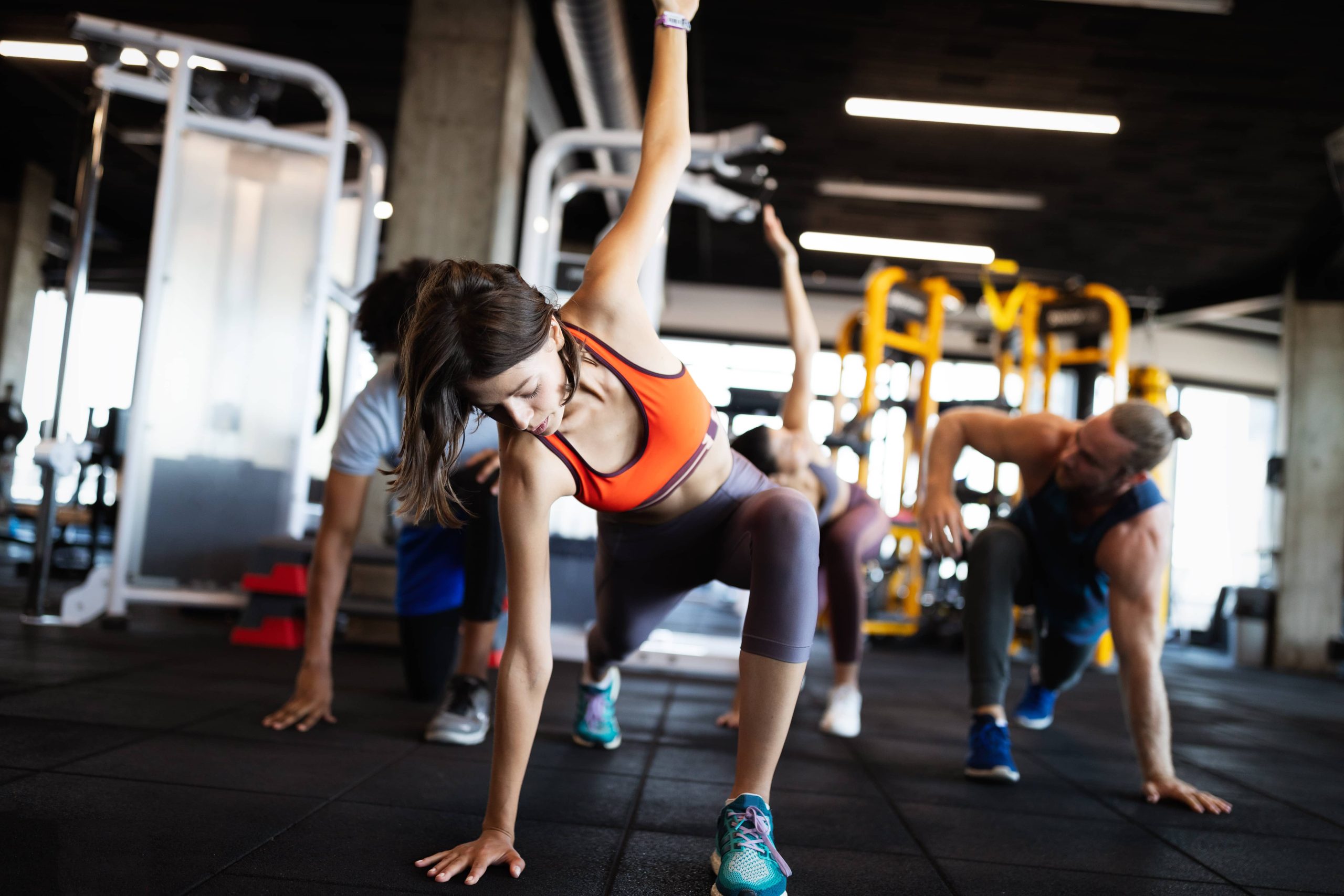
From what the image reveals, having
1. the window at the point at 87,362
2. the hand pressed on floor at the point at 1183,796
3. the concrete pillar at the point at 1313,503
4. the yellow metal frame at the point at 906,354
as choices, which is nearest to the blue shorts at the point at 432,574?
the hand pressed on floor at the point at 1183,796

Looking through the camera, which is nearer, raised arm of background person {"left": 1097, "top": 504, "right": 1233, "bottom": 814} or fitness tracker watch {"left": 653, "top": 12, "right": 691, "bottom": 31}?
fitness tracker watch {"left": 653, "top": 12, "right": 691, "bottom": 31}

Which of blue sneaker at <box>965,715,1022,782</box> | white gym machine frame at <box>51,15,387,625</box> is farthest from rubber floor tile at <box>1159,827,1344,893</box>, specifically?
white gym machine frame at <box>51,15,387,625</box>

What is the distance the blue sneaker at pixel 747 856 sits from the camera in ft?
4.33

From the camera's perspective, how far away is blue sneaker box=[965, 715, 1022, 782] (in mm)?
2266

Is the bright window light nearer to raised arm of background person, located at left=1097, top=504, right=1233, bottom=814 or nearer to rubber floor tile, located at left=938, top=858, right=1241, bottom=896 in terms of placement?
raised arm of background person, located at left=1097, top=504, right=1233, bottom=814

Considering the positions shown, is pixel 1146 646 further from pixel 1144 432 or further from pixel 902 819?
pixel 902 819

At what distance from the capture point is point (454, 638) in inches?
107

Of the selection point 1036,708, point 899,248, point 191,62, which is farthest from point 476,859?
point 899,248

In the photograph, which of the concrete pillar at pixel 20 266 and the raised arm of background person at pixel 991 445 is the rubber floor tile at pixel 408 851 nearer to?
the raised arm of background person at pixel 991 445

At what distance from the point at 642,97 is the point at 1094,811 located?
5.63 m

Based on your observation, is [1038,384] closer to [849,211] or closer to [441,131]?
[849,211]

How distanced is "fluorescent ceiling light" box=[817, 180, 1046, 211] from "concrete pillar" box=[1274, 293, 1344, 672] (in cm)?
262

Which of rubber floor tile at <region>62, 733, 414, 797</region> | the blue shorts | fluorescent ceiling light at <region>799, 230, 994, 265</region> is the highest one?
fluorescent ceiling light at <region>799, 230, 994, 265</region>

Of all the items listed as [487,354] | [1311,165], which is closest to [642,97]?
[1311,165]
